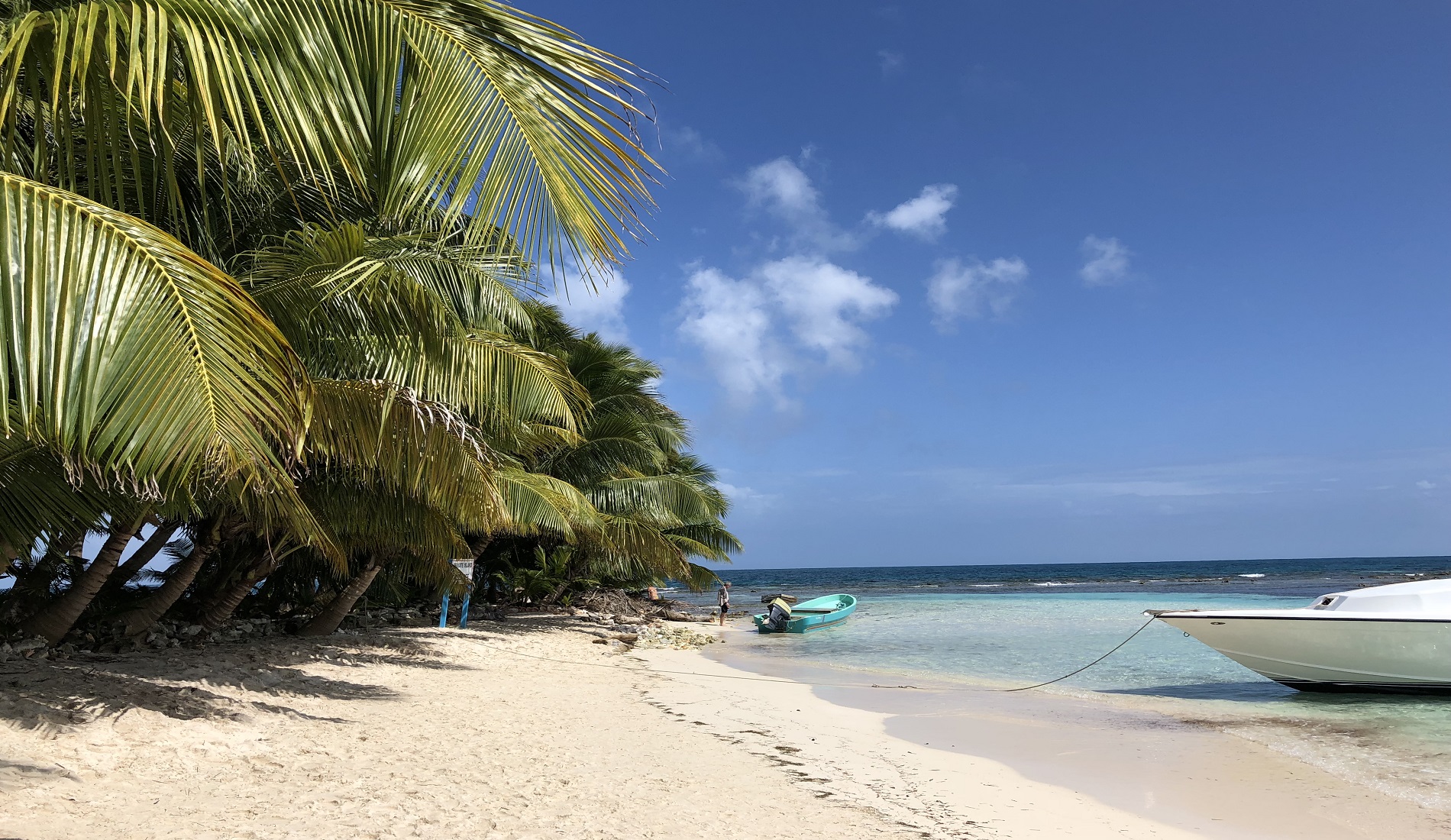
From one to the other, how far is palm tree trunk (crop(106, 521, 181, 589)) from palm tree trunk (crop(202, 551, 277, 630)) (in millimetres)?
683

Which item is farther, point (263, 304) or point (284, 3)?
point (263, 304)

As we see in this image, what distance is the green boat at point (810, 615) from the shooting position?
20500 millimetres

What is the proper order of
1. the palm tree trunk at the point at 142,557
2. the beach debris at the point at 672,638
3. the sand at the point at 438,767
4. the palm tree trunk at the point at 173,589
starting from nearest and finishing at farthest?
the sand at the point at 438,767, the palm tree trunk at the point at 173,589, the palm tree trunk at the point at 142,557, the beach debris at the point at 672,638

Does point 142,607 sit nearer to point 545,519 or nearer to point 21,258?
point 545,519

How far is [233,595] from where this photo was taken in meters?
10.4

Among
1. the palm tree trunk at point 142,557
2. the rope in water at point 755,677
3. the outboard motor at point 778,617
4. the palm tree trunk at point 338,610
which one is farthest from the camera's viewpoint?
the outboard motor at point 778,617

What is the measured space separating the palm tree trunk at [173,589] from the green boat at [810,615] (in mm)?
13498

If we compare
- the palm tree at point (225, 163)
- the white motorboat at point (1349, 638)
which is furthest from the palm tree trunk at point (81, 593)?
the white motorboat at point (1349, 638)

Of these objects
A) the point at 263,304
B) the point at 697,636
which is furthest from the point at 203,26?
the point at 697,636

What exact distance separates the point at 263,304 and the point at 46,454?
145 cm

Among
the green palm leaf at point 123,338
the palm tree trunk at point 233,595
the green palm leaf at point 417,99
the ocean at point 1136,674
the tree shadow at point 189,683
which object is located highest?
the green palm leaf at point 417,99

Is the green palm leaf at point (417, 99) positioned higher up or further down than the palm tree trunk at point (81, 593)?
higher up

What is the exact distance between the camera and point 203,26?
2.06 meters

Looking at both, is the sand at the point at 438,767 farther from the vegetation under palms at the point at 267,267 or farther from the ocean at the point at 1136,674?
the ocean at the point at 1136,674
